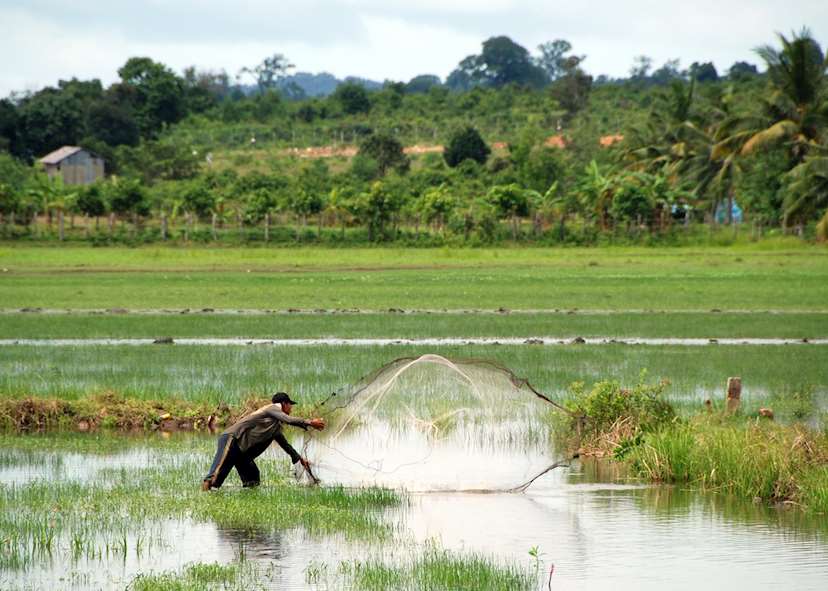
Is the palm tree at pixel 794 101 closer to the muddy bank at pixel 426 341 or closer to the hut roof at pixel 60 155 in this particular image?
the muddy bank at pixel 426 341

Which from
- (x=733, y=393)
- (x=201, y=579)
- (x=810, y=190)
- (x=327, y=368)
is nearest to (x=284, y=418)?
(x=201, y=579)

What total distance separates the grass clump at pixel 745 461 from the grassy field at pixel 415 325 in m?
13.5

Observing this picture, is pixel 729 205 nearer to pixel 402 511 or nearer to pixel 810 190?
pixel 810 190

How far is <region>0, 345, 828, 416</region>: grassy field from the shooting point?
19.4 metres

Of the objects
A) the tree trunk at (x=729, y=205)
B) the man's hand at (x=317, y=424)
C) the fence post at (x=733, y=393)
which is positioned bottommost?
the fence post at (x=733, y=393)

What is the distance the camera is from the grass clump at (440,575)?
987 cm

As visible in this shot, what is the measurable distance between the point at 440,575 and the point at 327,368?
12098 millimetres

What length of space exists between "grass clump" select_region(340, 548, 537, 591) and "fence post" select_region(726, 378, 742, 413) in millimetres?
6947

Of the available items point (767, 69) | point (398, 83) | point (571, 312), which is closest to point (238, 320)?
point (571, 312)

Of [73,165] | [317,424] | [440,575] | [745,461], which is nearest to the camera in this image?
[440,575]

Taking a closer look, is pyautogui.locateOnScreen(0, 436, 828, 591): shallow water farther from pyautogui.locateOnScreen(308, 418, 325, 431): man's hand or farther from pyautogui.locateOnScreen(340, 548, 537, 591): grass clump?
pyautogui.locateOnScreen(308, 418, 325, 431): man's hand

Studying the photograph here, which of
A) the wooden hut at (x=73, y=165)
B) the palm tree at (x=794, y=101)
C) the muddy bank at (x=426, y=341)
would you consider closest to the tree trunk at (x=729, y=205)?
the palm tree at (x=794, y=101)

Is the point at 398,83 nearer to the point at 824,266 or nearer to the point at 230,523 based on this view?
the point at 824,266

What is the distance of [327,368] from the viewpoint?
72.3 feet
